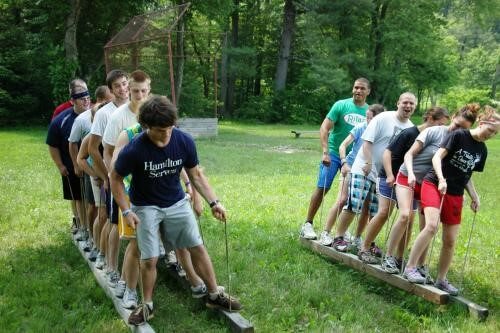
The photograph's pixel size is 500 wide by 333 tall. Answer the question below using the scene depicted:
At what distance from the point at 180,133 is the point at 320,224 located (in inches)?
172

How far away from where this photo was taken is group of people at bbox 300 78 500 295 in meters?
4.83

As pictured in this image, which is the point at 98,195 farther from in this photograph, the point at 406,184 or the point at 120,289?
the point at 406,184

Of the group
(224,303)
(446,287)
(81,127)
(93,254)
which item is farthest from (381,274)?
(81,127)

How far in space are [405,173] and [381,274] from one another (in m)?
1.11

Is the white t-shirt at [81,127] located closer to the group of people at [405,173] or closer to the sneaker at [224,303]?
the sneaker at [224,303]

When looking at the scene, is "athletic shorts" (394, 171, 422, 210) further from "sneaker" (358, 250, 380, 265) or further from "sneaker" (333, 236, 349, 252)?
"sneaker" (333, 236, 349, 252)

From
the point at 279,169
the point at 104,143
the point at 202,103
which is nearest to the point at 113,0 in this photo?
the point at 202,103

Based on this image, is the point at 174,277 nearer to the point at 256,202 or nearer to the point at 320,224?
the point at 320,224

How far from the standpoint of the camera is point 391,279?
5234mm

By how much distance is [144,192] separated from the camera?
4.02 metres

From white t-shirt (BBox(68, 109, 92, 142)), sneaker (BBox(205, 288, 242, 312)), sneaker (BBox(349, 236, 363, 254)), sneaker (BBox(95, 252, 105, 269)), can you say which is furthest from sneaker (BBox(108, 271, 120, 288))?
sneaker (BBox(349, 236, 363, 254))

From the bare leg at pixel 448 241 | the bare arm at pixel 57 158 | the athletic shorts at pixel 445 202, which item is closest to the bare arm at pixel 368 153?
the athletic shorts at pixel 445 202

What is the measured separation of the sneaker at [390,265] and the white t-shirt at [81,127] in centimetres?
362

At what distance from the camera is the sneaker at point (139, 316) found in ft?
13.5
